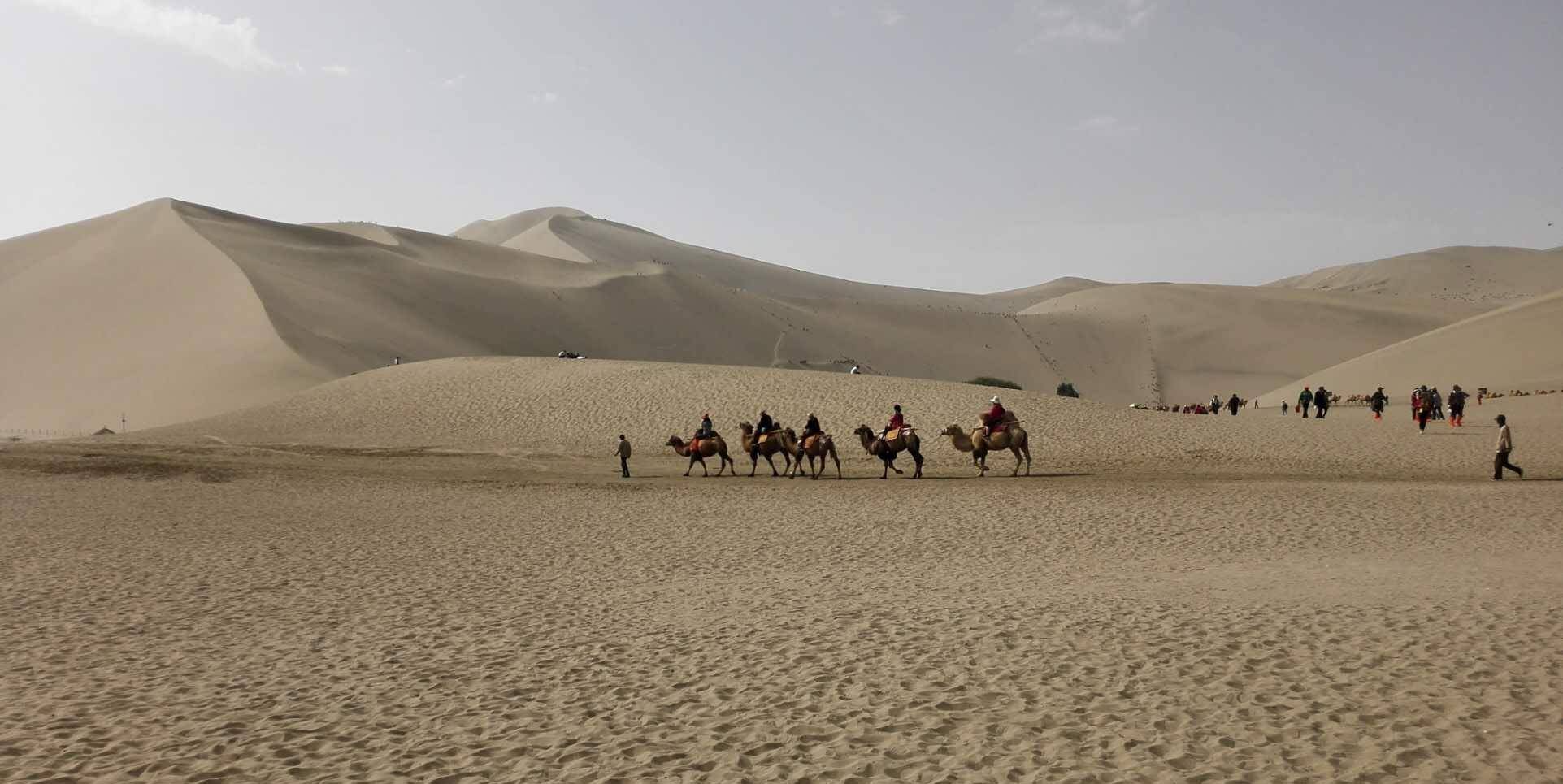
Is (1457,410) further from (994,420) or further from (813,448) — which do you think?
(813,448)

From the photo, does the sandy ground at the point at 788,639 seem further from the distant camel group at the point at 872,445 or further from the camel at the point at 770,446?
the camel at the point at 770,446

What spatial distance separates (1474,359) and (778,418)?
47.4m

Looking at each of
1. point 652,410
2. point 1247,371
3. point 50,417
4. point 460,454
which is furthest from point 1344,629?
point 1247,371

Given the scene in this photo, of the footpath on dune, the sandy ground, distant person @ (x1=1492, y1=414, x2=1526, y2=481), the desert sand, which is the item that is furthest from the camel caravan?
the desert sand

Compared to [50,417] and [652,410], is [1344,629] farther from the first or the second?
[50,417]

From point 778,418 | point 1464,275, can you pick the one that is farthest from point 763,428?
point 1464,275

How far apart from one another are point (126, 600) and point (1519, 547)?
1571 centimetres

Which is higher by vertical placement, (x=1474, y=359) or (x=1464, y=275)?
(x=1464, y=275)

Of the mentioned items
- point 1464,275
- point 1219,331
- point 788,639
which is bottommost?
point 788,639

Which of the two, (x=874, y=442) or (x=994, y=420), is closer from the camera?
(x=994, y=420)

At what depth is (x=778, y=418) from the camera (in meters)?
35.8

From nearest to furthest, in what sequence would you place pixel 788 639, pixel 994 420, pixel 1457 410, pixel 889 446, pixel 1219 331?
pixel 788 639 → pixel 889 446 → pixel 994 420 → pixel 1457 410 → pixel 1219 331

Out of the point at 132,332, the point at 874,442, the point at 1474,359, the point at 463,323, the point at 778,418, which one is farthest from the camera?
the point at 463,323

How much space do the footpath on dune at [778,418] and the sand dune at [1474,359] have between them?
19.4 m
